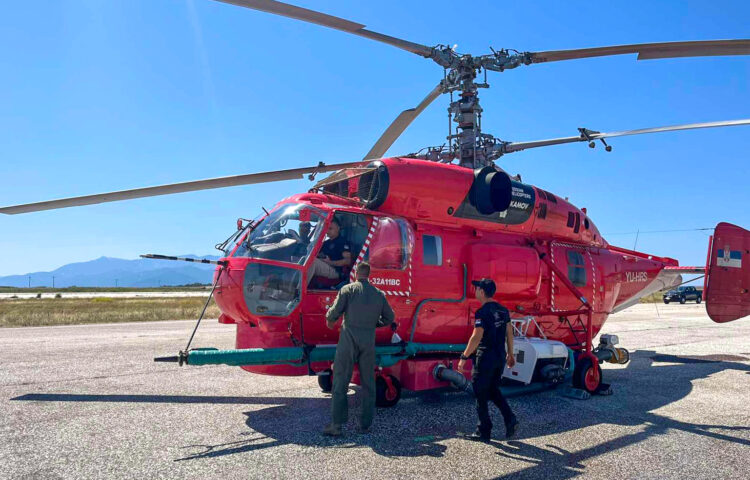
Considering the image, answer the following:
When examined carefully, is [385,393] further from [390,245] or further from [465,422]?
[390,245]

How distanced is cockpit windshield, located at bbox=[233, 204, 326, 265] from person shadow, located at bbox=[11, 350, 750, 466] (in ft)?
6.69

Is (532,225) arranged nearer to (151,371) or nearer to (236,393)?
(236,393)

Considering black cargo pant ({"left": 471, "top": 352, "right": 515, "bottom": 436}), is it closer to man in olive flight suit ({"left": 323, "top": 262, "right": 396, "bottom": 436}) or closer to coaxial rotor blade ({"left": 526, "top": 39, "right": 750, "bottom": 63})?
man in olive flight suit ({"left": 323, "top": 262, "right": 396, "bottom": 436})

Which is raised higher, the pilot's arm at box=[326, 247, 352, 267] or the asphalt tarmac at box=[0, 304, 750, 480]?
the pilot's arm at box=[326, 247, 352, 267]

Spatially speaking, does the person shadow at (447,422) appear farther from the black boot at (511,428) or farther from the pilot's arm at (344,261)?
the pilot's arm at (344,261)

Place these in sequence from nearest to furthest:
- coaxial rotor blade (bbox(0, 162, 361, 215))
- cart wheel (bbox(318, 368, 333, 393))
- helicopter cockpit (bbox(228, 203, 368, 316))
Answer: helicopter cockpit (bbox(228, 203, 368, 316)) → cart wheel (bbox(318, 368, 333, 393)) → coaxial rotor blade (bbox(0, 162, 361, 215))

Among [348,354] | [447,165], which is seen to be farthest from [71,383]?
[447,165]

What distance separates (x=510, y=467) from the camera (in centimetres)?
479

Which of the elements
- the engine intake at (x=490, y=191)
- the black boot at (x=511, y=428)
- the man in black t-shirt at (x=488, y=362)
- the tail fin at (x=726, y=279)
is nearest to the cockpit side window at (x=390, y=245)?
the engine intake at (x=490, y=191)

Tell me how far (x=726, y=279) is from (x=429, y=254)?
24.0ft

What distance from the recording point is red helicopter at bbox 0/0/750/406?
659cm

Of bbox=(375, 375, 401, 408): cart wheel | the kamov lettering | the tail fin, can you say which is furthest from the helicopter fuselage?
the tail fin

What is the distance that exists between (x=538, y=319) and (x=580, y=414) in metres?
2.29

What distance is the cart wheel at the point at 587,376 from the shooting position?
812cm
